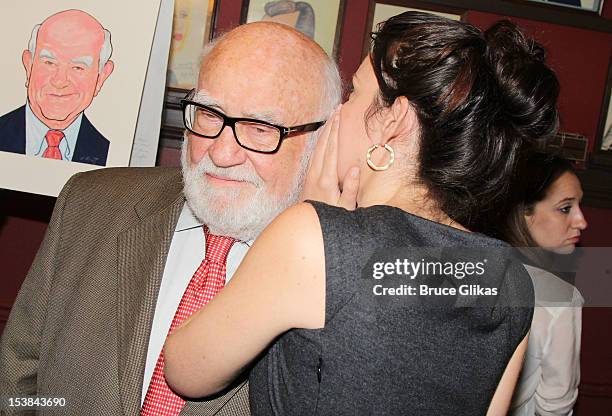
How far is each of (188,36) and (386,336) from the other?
2662 millimetres

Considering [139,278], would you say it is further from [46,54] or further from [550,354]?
[550,354]

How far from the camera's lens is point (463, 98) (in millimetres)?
1195

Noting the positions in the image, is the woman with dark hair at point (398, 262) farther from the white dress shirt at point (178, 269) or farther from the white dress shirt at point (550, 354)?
the white dress shirt at point (550, 354)

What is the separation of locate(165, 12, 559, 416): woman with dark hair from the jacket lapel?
453mm

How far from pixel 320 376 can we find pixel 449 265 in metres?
0.28

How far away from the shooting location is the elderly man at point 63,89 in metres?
2.30

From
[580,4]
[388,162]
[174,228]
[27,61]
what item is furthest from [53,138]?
[580,4]

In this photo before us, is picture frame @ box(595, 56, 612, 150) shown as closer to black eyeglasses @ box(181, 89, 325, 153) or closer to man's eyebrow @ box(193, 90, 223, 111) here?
black eyeglasses @ box(181, 89, 325, 153)

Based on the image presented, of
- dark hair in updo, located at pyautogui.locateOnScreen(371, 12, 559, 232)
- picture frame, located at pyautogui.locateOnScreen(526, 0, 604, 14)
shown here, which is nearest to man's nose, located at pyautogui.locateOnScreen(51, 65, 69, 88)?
dark hair in updo, located at pyautogui.locateOnScreen(371, 12, 559, 232)

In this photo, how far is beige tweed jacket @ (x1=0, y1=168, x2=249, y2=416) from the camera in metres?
1.68

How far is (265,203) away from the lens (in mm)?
1870

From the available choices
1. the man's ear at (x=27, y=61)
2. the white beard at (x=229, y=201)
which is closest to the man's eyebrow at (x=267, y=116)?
the white beard at (x=229, y=201)

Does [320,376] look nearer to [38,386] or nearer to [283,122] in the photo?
[283,122]

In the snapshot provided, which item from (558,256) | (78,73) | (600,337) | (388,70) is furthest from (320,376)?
(600,337)
